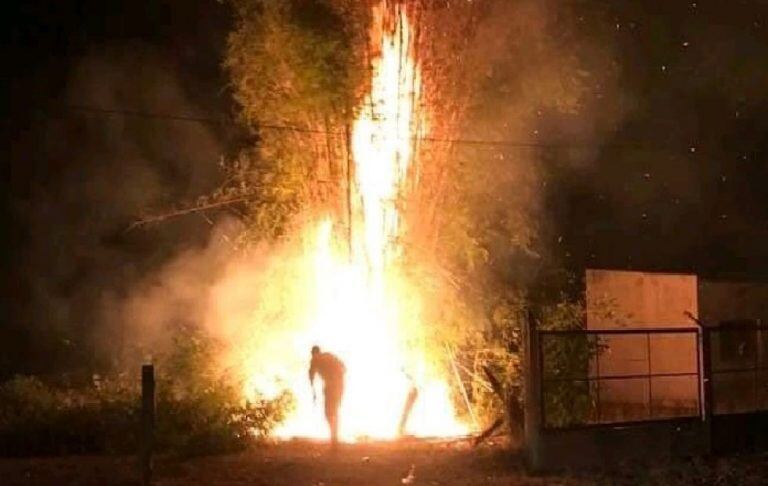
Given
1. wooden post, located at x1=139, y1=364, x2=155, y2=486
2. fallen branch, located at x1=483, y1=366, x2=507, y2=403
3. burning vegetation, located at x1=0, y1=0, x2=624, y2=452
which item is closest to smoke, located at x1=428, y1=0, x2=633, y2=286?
burning vegetation, located at x1=0, y1=0, x2=624, y2=452

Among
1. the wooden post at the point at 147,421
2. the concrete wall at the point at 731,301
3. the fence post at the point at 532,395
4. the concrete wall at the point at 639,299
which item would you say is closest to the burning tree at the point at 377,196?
the concrete wall at the point at 639,299

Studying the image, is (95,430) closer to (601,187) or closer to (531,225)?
(531,225)

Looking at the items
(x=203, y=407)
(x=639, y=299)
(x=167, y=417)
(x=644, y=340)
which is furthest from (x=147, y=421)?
(x=639, y=299)

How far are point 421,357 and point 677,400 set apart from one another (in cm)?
510

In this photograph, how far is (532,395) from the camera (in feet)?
43.2

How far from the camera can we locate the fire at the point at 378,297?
17031 mm

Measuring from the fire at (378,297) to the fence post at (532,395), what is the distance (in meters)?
3.62

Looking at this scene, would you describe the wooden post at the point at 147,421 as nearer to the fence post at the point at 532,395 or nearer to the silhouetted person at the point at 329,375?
the silhouetted person at the point at 329,375

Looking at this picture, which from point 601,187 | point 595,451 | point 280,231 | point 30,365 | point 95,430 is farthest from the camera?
point 30,365

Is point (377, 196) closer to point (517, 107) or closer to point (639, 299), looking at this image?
point (517, 107)

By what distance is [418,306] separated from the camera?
17422 millimetres

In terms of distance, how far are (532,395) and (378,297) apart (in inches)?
190

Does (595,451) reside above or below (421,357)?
below

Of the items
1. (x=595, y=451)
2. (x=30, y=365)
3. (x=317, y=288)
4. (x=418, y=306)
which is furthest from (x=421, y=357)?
(x=30, y=365)
